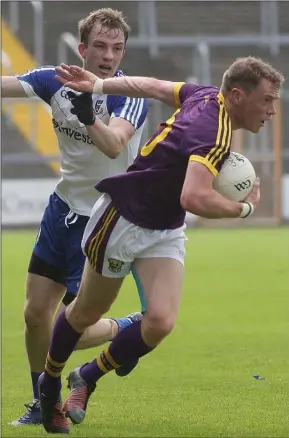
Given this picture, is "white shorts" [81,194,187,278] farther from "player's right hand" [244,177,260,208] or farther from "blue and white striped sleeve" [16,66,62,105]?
"blue and white striped sleeve" [16,66,62,105]

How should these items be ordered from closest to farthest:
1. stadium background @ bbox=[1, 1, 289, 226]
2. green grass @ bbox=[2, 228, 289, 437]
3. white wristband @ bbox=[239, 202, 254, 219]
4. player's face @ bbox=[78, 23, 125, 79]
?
1. white wristband @ bbox=[239, 202, 254, 219]
2. green grass @ bbox=[2, 228, 289, 437]
3. player's face @ bbox=[78, 23, 125, 79]
4. stadium background @ bbox=[1, 1, 289, 226]

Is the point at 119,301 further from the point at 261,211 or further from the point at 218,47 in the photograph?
the point at 218,47

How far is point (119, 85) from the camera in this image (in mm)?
5594

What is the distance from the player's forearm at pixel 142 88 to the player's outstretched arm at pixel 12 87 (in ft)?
2.64

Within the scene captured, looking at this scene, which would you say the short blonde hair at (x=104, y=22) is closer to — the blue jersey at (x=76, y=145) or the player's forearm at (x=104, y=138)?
the blue jersey at (x=76, y=145)

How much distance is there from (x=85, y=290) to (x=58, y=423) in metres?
0.74

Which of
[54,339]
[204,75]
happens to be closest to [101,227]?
[54,339]

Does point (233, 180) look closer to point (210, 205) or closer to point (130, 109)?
point (210, 205)

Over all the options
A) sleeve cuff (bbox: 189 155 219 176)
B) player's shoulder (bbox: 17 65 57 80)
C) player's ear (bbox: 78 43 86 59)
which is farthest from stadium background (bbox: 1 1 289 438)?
player's ear (bbox: 78 43 86 59)

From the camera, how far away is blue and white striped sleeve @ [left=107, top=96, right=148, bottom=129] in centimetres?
592

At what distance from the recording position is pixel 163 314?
5.24 m

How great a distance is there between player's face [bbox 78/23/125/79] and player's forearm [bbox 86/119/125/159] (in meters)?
0.77

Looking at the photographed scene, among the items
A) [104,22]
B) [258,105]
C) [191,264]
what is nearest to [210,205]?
[258,105]

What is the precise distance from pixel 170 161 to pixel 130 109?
81cm
